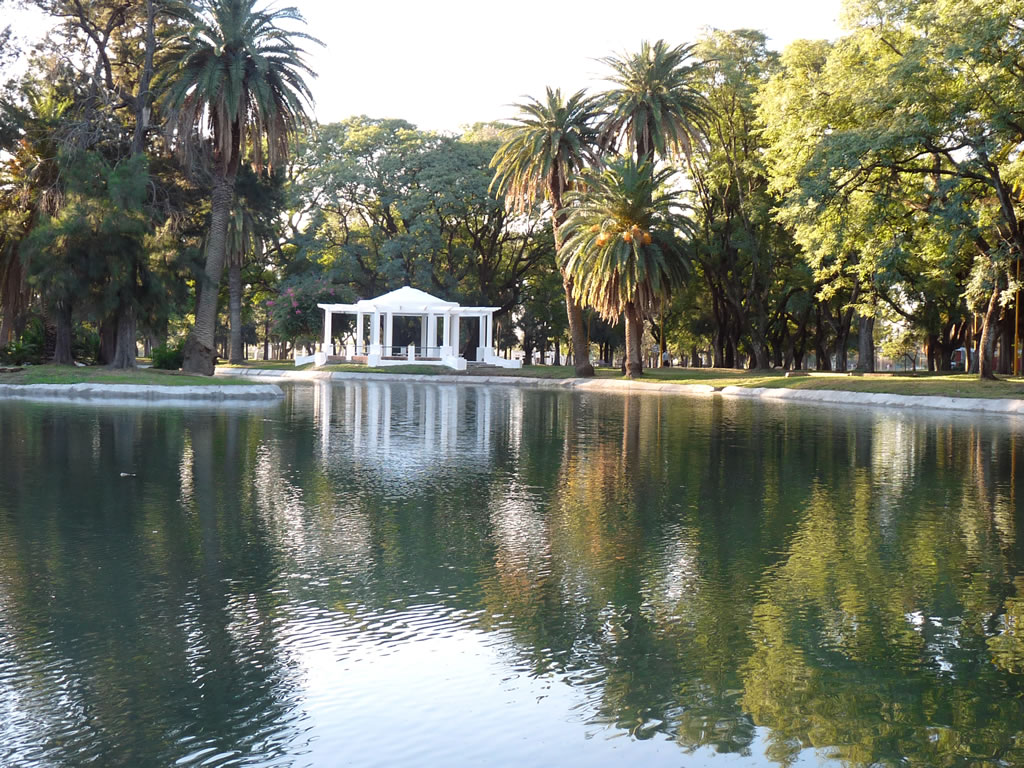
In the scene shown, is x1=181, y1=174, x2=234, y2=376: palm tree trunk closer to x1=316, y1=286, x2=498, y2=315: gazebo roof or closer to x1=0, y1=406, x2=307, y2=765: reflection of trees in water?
x1=316, y1=286, x2=498, y2=315: gazebo roof

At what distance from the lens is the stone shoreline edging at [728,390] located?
3084 cm

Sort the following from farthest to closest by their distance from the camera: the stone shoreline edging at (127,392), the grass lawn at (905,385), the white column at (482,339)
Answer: the white column at (482,339) < the grass lawn at (905,385) < the stone shoreline edging at (127,392)

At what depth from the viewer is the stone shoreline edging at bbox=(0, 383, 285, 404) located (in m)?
28.0

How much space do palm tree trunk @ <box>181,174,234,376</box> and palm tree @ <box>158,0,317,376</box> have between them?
34 millimetres

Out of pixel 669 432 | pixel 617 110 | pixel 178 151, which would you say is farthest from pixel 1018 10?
pixel 178 151

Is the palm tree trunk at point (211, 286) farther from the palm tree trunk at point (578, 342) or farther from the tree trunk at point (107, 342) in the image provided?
the palm tree trunk at point (578, 342)

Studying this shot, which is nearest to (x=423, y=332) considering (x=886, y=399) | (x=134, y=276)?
(x=134, y=276)

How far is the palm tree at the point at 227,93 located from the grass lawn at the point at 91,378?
5.00 metres

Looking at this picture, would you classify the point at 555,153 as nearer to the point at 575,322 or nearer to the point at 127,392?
the point at 575,322

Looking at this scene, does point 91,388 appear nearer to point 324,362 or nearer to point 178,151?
point 178,151

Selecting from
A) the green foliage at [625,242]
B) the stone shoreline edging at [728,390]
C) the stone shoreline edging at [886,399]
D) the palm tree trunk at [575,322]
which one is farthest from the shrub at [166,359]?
the stone shoreline edging at [886,399]

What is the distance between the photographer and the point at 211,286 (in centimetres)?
3625

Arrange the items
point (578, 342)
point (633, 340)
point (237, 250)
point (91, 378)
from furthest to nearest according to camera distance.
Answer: point (237, 250) → point (578, 342) → point (633, 340) → point (91, 378)

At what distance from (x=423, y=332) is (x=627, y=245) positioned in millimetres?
22671
